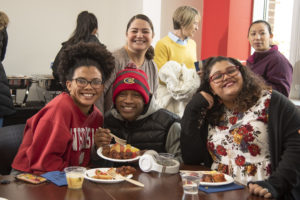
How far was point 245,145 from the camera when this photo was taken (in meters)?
2.01

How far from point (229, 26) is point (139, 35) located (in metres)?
2.19

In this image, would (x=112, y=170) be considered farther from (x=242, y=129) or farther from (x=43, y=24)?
(x=43, y=24)

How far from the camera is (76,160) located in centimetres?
206

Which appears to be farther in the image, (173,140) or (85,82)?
(173,140)

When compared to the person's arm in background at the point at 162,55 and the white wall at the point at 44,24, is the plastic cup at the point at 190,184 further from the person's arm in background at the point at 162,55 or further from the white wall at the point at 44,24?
the white wall at the point at 44,24

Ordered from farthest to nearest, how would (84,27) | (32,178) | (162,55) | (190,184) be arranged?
(84,27)
(162,55)
(32,178)
(190,184)

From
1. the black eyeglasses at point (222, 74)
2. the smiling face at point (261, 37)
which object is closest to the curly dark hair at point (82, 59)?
the black eyeglasses at point (222, 74)

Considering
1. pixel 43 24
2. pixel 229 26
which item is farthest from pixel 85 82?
pixel 43 24

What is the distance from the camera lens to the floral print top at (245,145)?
6.52ft

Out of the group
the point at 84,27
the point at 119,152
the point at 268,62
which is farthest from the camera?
the point at 84,27

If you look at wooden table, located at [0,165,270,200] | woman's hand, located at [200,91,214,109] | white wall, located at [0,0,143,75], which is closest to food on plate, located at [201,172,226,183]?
wooden table, located at [0,165,270,200]

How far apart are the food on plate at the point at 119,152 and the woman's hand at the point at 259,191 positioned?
2.21 ft

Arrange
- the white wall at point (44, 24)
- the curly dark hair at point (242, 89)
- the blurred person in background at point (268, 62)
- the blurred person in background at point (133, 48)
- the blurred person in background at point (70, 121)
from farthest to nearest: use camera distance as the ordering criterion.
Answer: the white wall at point (44, 24) → the blurred person in background at point (268, 62) → the blurred person in background at point (133, 48) → the curly dark hair at point (242, 89) → the blurred person in background at point (70, 121)

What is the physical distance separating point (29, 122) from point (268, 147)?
140 cm
